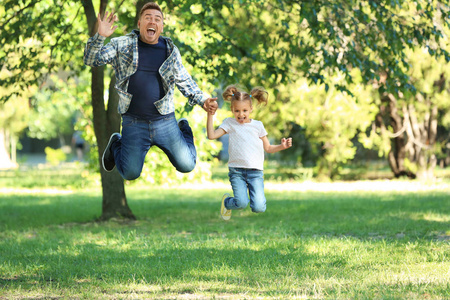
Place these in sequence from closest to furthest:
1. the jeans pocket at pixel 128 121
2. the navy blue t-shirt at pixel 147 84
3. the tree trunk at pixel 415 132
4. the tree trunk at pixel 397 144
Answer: the navy blue t-shirt at pixel 147 84 < the jeans pocket at pixel 128 121 < the tree trunk at pixel 415 132 < the tree trunk at pixel 397 144

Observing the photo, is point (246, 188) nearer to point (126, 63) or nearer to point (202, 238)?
point (126, 63)

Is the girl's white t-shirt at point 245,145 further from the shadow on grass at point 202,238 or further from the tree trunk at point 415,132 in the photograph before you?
the tree trunk at point 415,132

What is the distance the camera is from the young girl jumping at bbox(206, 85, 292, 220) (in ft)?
20.7

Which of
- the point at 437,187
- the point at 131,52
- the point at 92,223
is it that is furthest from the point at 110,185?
the point at 437,187

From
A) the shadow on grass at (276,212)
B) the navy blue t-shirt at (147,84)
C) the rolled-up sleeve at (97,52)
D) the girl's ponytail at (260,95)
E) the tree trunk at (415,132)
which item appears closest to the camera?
the rolled-up sleeve at (97,52)

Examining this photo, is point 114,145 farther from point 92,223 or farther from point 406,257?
point 92,223

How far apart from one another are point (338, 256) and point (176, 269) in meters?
1.76

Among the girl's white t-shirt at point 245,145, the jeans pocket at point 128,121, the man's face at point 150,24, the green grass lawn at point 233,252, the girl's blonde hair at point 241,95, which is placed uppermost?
the man's face at point 150,24

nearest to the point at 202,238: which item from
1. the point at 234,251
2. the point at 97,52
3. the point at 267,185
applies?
the point at 234,251

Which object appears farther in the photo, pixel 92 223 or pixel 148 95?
pixel 92 223

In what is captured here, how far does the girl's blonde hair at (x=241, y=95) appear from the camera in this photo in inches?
246

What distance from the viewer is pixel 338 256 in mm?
6898

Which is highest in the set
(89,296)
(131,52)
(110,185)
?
(131,52)

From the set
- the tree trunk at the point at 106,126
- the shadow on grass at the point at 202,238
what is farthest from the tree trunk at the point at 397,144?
the tree trunk at the point at 106,126
